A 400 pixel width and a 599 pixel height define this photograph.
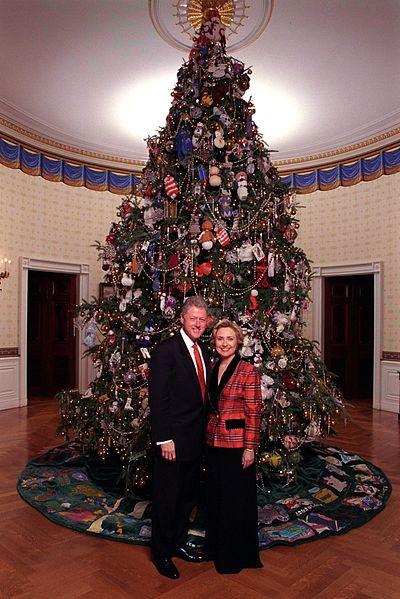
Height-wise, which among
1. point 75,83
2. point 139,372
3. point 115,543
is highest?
point 75,83

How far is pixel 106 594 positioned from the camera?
2469 mm

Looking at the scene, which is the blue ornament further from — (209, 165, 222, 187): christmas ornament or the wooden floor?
the wooden floor

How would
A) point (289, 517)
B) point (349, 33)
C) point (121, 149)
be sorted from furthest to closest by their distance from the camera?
point (121, 149) < point (349, 33) < point (289, 517)

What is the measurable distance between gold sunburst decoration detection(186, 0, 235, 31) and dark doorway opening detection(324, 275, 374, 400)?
495 centimetres

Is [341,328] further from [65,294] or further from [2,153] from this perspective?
[2,153]

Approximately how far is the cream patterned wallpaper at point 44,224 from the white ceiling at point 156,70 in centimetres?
86

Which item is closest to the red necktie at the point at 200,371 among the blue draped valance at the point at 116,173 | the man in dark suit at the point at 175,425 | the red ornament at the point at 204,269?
the man in dark suit at the point at 175,425

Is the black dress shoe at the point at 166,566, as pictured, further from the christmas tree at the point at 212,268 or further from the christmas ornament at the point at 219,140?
the christmas ornament at the point at 219,140

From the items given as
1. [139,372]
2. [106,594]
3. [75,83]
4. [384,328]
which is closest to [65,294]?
[75,83]

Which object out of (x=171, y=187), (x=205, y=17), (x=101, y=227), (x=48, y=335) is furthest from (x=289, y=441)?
(x=48, y=335)

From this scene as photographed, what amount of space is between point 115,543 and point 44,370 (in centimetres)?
595

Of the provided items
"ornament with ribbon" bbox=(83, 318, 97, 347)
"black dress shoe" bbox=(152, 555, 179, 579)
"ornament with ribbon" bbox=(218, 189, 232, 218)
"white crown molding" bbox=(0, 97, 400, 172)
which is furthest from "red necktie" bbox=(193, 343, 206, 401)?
"white crown molding" bbox=(0, 97, 400, 172)

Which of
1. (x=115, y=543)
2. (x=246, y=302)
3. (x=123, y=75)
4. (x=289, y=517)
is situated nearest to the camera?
(x=115, y=543)

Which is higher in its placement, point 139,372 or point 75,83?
point 75,83
